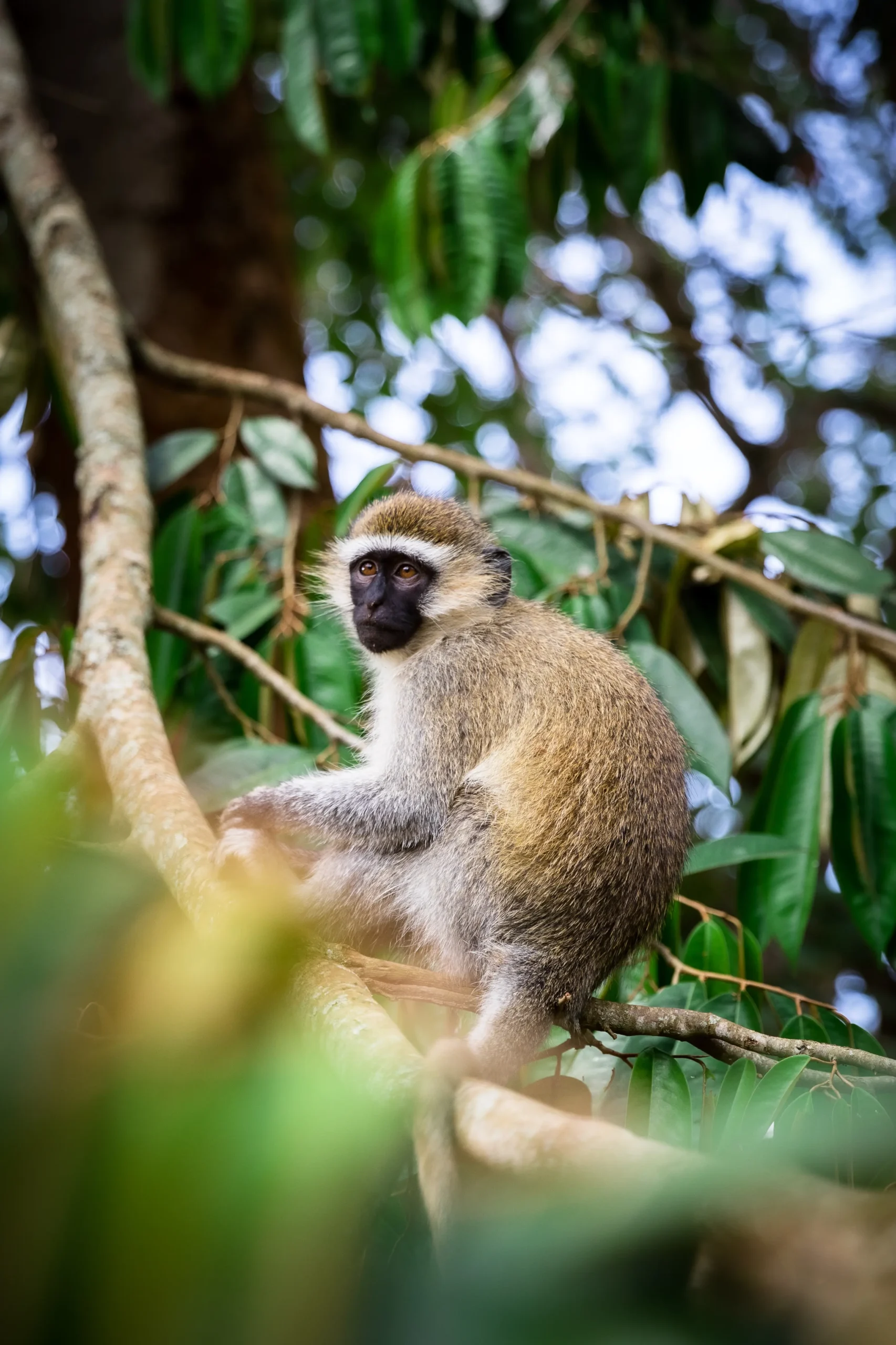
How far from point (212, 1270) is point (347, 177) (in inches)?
364

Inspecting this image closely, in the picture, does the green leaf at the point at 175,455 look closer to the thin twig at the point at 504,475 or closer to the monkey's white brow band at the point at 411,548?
the thin twig at the point at 504,475

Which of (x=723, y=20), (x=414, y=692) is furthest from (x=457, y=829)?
(x=723, y=20)

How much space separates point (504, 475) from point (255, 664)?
1.28 metres

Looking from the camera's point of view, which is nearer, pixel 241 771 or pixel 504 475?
pixel 241 771

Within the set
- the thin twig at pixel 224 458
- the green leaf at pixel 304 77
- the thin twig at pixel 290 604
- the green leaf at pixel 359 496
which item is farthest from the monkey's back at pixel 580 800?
the green leaf at pixel 304 77

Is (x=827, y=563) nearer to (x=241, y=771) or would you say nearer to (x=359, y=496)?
(x=359, y=496)

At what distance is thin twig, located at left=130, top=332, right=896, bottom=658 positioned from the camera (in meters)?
3.78

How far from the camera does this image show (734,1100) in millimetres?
2100

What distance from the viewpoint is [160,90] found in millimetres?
4590

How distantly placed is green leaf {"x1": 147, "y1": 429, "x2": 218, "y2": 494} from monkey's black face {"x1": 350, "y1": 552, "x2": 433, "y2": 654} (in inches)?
44.4

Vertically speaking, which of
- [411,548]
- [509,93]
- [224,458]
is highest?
[509,93]

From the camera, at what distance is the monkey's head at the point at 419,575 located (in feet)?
11.6

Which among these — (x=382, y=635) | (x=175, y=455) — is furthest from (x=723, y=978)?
(x=175, y=455)

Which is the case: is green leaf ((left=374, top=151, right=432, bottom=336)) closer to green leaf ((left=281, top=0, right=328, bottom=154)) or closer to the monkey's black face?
green leaf ((left=281, top=0, right=328, bottom=154))
